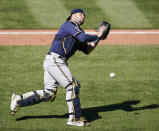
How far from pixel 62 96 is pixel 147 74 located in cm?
264

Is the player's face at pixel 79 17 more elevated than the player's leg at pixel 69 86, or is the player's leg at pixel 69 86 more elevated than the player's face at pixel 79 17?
the player's face at pixel 79 17

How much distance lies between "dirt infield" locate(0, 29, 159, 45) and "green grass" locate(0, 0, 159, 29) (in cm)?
53

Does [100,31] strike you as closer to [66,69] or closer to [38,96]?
[66,69]

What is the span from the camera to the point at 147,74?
10133 mm

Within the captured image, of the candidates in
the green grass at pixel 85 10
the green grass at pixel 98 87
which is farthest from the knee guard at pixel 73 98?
the green grass at pixel 85 10

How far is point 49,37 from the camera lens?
13.4 m

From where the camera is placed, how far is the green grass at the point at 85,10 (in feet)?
48.8

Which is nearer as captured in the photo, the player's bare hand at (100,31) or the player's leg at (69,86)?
the player's leg at (69,86)

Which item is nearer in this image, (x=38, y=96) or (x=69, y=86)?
(x=69, y=86)

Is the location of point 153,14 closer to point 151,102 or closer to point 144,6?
point 144,6

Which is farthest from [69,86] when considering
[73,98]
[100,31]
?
[100,31]

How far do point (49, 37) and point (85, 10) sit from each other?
314 centimetres

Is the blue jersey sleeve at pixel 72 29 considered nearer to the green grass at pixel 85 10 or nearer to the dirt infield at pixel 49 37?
the dirt infield at pixel 49 37

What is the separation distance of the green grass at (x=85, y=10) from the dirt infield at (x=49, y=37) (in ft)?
1.76
